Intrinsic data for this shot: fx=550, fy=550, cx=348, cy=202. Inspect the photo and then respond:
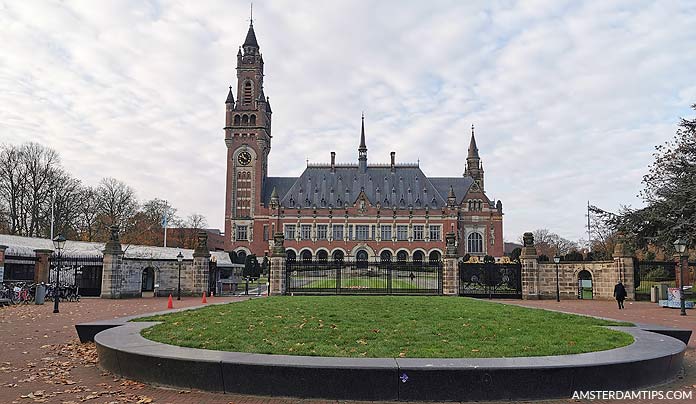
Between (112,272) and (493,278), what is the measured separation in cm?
2198

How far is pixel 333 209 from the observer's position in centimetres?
8069

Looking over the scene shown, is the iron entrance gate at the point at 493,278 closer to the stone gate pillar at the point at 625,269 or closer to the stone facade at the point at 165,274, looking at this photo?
the stone gate pillar at the point at 625,269

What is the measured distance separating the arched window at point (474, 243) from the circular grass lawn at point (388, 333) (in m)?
66.6

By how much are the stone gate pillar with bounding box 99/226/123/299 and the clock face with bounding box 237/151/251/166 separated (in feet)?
175

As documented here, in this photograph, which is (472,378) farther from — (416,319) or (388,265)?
(388,265)

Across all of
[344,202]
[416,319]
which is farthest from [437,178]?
[416,319]

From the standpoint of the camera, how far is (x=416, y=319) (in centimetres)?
1352

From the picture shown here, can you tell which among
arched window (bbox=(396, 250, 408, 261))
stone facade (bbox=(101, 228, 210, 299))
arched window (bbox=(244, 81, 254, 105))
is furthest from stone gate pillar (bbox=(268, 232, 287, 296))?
arched window (bbox=(244, 81, 254, 105))

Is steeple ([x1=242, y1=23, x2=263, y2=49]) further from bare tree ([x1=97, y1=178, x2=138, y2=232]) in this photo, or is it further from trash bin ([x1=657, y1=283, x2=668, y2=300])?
trash bin ([x1=657, y1=283, x2=668, y2=300])

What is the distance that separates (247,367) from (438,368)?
2.52 meters

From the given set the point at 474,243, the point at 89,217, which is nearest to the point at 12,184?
the point at 89,217

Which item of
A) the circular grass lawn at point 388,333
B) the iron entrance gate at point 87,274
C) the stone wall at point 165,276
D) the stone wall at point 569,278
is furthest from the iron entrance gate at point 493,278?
the iron entrance gate at point 87,274

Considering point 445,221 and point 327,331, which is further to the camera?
point 445,221

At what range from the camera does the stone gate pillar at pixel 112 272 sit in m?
28.8
